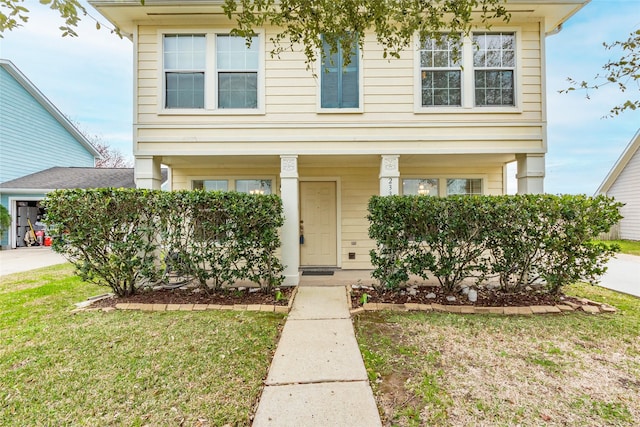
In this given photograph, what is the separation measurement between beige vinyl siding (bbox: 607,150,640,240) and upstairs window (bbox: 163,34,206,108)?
54.2ft

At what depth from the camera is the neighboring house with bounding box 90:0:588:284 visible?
5262 millimetres

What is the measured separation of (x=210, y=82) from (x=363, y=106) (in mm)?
2862

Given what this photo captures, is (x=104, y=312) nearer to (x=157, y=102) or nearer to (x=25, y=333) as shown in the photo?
(x=25, y=333)

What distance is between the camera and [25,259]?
8.93m

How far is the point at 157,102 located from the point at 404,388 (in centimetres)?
585

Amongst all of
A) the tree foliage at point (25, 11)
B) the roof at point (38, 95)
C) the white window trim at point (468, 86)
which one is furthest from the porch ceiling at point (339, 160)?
the roof at point (38, 95)

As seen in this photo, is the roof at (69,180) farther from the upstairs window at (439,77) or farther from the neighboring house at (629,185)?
the neighboring house at (629,185)

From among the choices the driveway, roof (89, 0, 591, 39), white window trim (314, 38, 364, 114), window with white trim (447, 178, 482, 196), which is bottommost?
the driveway

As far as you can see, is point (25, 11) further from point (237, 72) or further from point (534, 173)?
point (534, 173)

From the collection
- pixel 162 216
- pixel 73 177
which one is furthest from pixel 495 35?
pixel 73 177

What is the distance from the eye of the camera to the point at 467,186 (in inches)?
277

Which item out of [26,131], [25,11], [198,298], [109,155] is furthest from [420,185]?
[109,155]

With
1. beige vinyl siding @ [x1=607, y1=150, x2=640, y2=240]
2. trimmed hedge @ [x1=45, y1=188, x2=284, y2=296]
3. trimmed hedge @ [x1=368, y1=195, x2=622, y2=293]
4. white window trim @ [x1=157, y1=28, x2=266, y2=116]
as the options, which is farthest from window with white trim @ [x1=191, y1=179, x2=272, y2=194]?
beige vinyl siding @ [x1=607, y1=150, x2=640, y2=240]

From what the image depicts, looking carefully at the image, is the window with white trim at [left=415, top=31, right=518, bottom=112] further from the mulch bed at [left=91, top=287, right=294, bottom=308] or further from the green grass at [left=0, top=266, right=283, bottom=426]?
the green grass at [left=0, top=266, right=283, bottom=426]
